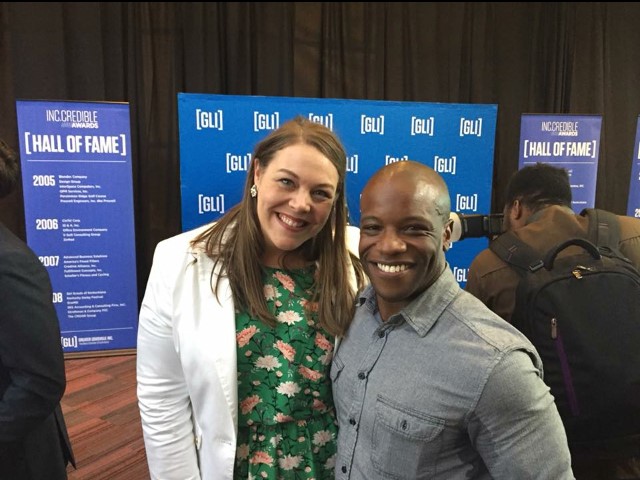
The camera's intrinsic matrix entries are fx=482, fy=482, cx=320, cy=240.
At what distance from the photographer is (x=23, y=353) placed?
1116 millimetres

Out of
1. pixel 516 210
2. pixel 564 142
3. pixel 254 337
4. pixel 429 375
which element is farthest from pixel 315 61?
pixel 429 375

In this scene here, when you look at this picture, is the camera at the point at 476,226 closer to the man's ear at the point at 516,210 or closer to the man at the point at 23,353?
the man's ear at the point at 516,210

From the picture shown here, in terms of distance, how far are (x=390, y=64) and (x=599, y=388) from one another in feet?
10.6

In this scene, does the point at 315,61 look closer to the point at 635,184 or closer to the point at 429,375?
the point at 635,184

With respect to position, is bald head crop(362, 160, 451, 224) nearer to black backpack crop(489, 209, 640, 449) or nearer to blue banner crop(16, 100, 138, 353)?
black backpack crop(489, 209, 640, 449)

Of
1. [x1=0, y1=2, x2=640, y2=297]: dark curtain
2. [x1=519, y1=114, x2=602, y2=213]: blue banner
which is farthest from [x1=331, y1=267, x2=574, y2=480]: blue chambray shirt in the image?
[x1=519, y1=114, x2=602, y2=213]: blue banner

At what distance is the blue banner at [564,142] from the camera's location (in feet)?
11.9

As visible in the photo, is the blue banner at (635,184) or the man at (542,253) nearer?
the man at (542,253)

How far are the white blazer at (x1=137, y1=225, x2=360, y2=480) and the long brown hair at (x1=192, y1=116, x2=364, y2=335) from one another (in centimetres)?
4

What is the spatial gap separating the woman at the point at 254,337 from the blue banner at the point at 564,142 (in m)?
2.91

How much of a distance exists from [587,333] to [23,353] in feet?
4.54

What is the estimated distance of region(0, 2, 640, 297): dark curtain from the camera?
333 cm

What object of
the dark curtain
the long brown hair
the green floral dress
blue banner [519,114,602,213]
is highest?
the dark curtain

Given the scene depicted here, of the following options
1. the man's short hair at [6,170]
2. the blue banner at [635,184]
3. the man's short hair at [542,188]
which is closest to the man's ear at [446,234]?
the man's short hair at [542,188]
